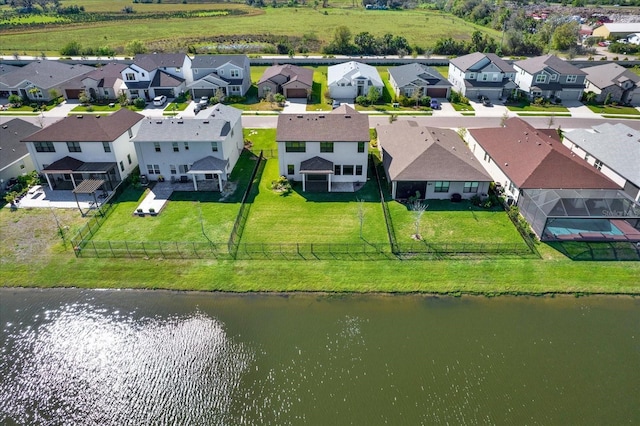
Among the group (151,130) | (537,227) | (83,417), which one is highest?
(151,130)

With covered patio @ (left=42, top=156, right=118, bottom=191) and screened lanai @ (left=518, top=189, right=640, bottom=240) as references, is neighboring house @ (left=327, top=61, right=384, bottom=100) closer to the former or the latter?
→ covered patio @ (left=42, top=156, right=118, bottom=191)

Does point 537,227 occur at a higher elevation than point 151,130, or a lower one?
lower

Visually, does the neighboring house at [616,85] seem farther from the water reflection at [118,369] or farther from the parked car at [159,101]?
the water reflection at [118,369]

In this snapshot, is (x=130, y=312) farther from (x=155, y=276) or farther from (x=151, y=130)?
(x=151, y=130)

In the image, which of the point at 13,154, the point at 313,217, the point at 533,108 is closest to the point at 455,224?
the point at 313,217

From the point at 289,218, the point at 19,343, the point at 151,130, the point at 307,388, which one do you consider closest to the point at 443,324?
the point at 307,388

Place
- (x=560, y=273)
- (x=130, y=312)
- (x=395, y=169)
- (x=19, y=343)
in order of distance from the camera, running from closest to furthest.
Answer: (x=19, y=343), (x=130, y=312), (x=560, y=273), (x=395, y=169)

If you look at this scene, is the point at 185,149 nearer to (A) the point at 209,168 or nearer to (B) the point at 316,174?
(A) the point at 209,168
